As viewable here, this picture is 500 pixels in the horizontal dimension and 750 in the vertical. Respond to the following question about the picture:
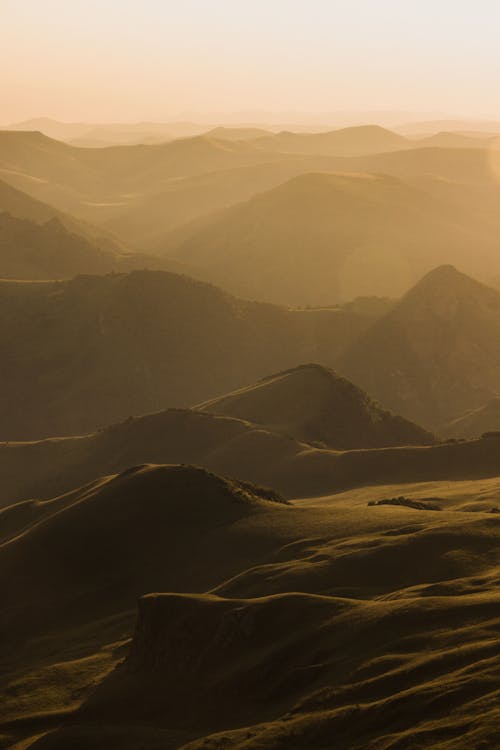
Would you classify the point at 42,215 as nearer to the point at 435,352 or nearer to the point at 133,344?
the point at 133,344

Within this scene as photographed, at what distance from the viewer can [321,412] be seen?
87312mm

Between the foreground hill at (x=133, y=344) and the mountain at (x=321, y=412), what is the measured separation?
75.1 feet

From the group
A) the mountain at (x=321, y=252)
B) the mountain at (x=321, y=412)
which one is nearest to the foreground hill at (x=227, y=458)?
the mountain at (x=321, y=412)

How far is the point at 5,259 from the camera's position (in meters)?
158

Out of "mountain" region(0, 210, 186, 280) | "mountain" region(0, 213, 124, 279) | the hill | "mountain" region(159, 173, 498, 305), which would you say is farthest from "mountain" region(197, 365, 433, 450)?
the hill

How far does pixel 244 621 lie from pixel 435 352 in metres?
85.5

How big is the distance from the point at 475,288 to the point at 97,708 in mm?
Answer: 94953

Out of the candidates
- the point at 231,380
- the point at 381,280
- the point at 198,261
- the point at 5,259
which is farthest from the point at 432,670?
the point at 198,261

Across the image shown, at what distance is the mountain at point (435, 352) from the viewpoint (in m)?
118

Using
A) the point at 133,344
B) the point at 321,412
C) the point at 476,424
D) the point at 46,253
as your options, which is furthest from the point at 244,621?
the point at 46,253

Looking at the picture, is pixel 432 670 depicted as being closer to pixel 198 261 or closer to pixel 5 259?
pixel 5 259

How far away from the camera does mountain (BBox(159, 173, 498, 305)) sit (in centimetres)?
17325

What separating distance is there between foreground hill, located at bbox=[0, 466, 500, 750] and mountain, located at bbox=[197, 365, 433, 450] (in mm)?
23830

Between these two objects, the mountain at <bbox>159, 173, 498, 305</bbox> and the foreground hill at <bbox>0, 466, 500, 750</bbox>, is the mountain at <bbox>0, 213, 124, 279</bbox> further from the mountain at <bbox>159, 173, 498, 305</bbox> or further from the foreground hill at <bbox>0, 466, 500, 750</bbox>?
the foreground hill at <bbox>0, 466, 500, 750</bbox>
